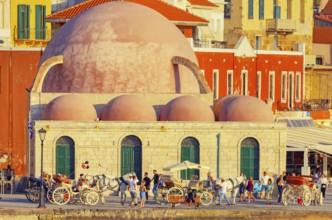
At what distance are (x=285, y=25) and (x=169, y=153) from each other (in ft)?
158

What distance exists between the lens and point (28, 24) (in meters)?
96.6

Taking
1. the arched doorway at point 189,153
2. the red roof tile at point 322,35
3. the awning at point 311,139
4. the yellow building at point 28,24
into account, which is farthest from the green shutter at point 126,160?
the red roof tile at point 322,35

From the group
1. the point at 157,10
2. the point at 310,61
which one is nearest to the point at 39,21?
the point at 157,10

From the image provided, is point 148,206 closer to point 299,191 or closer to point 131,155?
point 131,155

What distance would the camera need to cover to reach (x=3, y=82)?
90.2 metres

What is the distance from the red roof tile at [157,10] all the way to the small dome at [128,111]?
81.7 ft

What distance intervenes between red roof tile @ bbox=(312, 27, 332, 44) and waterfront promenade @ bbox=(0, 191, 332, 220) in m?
57.9

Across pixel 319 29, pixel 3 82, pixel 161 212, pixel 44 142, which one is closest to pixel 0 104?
pixel 3 82

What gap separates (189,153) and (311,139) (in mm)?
16567

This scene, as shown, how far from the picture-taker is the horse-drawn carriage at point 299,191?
224ft

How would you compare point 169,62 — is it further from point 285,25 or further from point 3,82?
point 285,25

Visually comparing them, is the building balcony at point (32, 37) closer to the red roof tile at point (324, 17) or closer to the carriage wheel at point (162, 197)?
the carriage wheel at point (162, 197)

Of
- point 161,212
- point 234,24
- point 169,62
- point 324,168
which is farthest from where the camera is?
point 234,24

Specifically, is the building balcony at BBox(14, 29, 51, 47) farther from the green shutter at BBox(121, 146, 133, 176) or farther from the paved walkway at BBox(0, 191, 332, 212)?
the paved walkway at BBox(0, 191, 332, 212)
